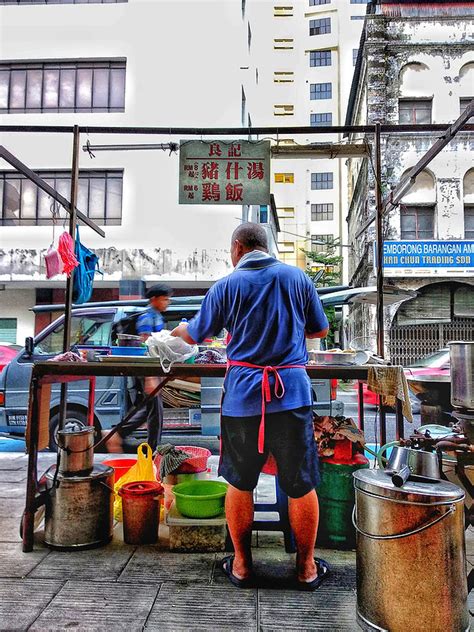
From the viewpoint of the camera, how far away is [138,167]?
647 inches

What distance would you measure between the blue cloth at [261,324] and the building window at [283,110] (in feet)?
143

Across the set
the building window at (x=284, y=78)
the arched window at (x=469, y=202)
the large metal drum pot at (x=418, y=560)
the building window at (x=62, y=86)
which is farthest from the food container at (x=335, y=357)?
the building window at (x=284, y=78)

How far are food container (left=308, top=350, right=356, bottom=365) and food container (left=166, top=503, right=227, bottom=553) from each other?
60.9 inches

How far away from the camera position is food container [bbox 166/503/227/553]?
146 inches

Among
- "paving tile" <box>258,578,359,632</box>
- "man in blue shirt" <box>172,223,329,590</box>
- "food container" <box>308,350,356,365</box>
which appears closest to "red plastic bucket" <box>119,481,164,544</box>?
"man in blue shirt" <box>172,223,329,590</box>

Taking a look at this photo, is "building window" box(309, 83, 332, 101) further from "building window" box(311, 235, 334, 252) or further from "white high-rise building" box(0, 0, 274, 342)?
"white high-rise building" box(0, 0, 274, 342)

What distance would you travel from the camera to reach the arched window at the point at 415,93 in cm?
2019

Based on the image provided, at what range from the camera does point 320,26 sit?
4369 centimetres

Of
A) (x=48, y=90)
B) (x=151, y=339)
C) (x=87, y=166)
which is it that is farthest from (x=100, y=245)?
(x=151, y=339)

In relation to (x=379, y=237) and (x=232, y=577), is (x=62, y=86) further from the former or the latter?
(x=232, y=577)

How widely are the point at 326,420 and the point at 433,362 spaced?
281 inches

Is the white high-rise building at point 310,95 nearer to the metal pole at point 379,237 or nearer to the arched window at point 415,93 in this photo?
the arched window at point 415,93

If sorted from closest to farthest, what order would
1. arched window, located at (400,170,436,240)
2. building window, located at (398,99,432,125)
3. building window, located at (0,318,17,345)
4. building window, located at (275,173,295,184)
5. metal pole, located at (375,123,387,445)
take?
1. metal pole, located at (375,123,387,445)
2. building window, located at (0,318,17,345)
3. arched window, located at (400,170,436,240)
4. building window, located at (398,99,432,125)
5. building window, located at (275,173,295,184)

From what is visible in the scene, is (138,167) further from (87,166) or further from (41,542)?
(41,542)
